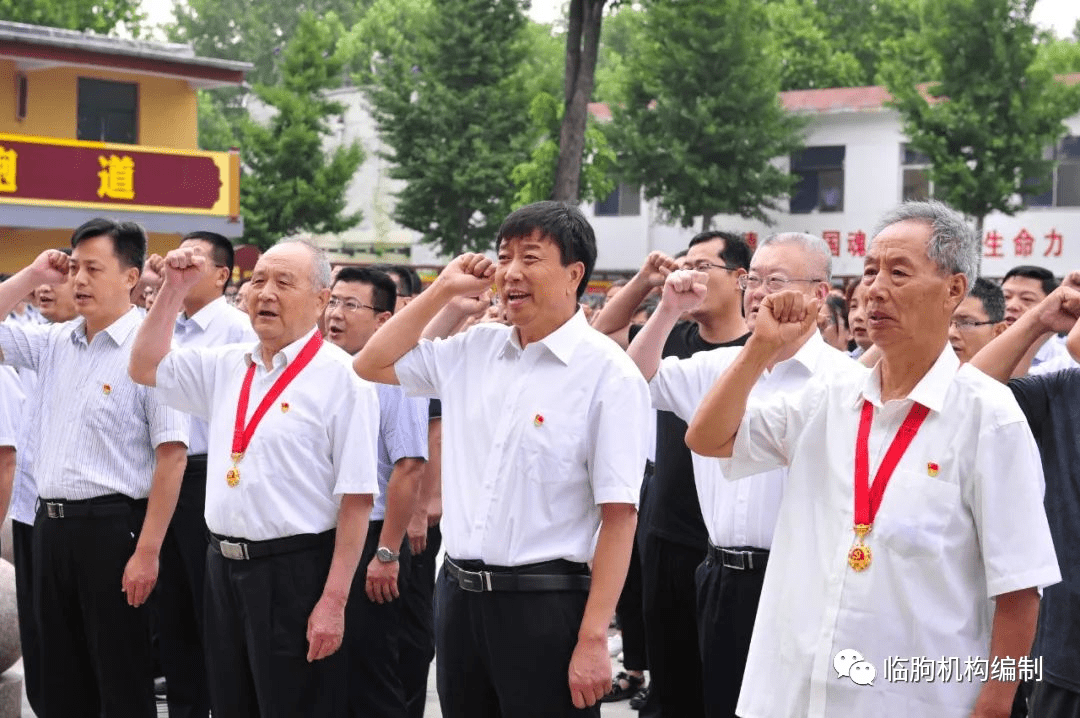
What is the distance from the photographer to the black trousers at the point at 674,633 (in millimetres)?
5234

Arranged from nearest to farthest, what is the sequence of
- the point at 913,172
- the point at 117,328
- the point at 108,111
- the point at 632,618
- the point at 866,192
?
the point at 117,328, the point at 632,618, the point at 108,111, the point at 913,172, the point at 866,192

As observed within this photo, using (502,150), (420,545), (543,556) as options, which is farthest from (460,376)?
(502,150)

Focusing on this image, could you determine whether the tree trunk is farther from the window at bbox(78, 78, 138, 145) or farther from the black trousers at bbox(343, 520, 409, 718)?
the black trousers at bbox(343, 520, 409, 718)

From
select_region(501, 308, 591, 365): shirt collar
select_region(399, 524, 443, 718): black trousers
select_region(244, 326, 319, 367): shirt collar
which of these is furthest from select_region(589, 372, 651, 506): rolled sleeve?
select_region(399, 524, 443, 718): black trousers

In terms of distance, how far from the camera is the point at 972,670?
2959 millimetres

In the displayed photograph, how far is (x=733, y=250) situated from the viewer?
527 centimetres

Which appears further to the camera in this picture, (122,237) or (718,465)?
(122,237)

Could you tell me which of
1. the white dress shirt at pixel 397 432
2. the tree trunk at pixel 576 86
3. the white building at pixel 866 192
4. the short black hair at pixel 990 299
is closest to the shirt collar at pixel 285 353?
the white dress shirt at pixel 397 432

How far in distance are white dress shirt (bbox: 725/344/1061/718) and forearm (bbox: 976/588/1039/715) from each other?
0.05m

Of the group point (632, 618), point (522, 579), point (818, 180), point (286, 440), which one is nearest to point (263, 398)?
point (286, 440)

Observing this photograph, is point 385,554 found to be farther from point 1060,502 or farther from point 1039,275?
point 1039,275

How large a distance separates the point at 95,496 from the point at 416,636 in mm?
1561

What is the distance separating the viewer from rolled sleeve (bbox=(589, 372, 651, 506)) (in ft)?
12.2

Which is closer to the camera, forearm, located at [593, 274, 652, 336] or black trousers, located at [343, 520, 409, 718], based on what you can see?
forearm, located at [593, 274, 652, 336]
